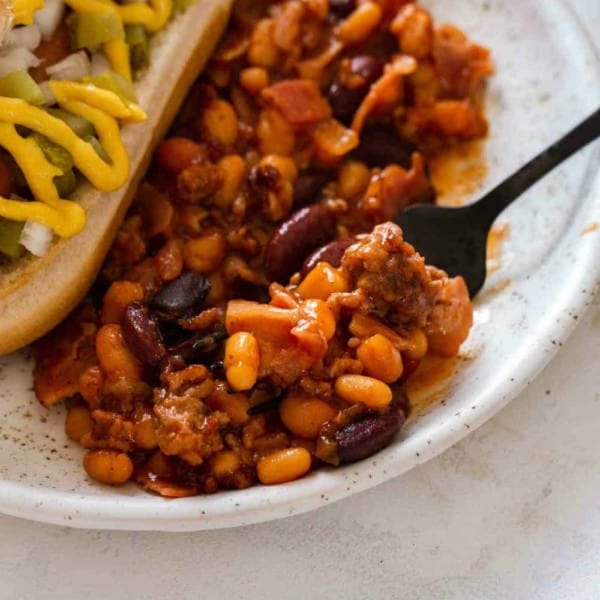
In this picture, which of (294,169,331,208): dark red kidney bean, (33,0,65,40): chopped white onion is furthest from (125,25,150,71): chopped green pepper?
(294,169,331,208): dark red kidney bean

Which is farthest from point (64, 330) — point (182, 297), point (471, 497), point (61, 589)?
point (471, 497)

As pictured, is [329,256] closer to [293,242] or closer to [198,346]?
[293,242]

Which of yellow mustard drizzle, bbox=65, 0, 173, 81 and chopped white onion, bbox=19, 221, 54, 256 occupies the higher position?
→ yellow mustard drizzle, bbox=65, 0, 173, 81

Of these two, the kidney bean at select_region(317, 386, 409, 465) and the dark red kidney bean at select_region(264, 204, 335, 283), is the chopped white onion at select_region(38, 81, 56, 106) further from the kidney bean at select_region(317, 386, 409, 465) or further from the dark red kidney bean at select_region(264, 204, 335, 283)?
the kidney bean at select_region(317, 386, 409, 465)

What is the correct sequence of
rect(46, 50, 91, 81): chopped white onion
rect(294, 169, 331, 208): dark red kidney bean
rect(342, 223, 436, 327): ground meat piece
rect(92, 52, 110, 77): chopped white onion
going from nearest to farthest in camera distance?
rect(342, 223, 436, 327): ground meat piece, rect(46, 50, 91, 81): chopped white onion, rect(92, 52, 110, 77): chopped white onion, rect(294, 169, 331, 208): dark red kidney bean

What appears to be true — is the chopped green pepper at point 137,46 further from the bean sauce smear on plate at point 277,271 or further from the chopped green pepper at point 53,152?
the chopped green pepper at point 53,152

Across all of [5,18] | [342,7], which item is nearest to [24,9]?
[5,18]

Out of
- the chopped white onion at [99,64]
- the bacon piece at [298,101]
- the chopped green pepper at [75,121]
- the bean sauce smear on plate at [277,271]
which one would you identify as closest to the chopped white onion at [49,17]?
the chopped white onion at [99,64]
